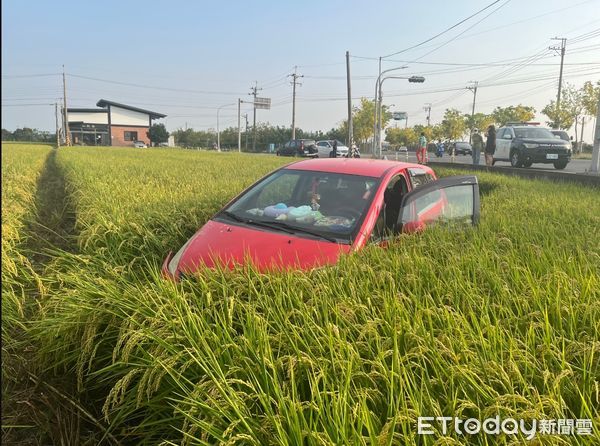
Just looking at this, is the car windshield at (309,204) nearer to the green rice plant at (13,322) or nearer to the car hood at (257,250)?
the car hood at (257,250)

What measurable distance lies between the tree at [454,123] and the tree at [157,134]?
49.8 m

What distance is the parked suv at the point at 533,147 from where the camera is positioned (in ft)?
54.5

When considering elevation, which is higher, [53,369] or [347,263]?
[347,263]

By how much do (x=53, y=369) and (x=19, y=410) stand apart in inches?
12.7

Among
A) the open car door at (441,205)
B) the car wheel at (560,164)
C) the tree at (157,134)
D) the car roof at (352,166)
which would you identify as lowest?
the open car door at (441,205)

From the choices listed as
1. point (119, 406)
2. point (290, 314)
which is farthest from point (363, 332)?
point (119, 406)

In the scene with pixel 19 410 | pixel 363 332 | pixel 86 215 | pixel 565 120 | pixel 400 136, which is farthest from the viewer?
pixel 400 136

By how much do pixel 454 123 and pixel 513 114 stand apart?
383 inches

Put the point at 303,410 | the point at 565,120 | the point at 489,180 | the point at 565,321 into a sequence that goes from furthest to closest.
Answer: the point at 565,120 → the point at 489,180 → the point at 565,321 → the point at 303,410

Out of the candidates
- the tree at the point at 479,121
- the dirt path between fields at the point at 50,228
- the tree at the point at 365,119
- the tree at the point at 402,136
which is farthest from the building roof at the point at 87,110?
the dirt path between fields at the point at 50,228

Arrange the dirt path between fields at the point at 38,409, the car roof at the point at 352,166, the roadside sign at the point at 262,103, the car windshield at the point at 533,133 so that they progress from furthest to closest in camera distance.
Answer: the roadside sign at the point at 262,103 → the car windshield at the point at 533,133 → the car roof at the point at 352,166 → the dirt path between fields at the point at 38,409

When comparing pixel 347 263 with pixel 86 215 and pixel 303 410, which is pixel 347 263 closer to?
pixel 303 410

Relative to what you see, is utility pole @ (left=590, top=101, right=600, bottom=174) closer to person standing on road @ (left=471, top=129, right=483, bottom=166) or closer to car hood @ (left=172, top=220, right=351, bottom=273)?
person standing on road @ (left=471, top=129, right=483, bottom=166)

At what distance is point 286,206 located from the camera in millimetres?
4309
